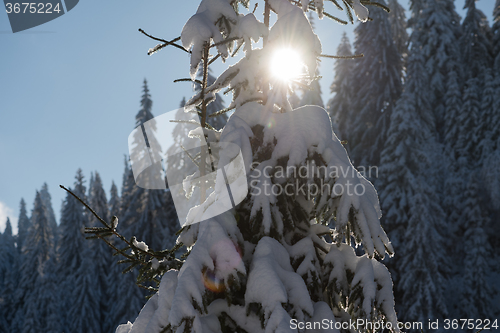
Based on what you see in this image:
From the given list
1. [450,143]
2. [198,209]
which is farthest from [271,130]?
[450,143]

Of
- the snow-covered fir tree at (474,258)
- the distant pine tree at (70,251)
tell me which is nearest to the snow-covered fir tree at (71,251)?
the distant pine tree at (70,251)

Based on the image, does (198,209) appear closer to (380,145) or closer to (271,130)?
(271,130)

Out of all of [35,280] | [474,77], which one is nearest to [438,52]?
[474,77]

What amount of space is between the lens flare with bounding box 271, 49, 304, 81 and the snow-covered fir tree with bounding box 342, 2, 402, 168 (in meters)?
25.5

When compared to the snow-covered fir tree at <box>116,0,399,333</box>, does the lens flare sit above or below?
above

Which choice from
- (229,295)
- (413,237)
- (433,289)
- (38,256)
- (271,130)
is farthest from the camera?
(38,256)

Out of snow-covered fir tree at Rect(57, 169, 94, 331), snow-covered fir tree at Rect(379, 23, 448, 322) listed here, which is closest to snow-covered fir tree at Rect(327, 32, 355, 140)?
snow-covered fir tree at Rect(379, 23, 448, 322)

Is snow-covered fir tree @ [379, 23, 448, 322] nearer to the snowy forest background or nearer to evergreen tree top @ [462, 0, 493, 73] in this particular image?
the snowy forest background

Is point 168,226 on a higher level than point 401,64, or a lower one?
lower

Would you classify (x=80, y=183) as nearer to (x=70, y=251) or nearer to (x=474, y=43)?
(x=70, y=251)

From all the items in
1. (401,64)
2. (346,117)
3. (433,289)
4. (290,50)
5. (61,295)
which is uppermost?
(401,64)

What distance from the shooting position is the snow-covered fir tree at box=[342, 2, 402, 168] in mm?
29000

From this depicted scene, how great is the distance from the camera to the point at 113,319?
26.3 m

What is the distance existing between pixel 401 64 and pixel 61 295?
40166 mm
